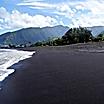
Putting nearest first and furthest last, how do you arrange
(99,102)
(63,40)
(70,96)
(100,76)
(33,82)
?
1. (99,102)
2. (70,96)
3. (33,82)
4. (100,76)
5. (63,40)

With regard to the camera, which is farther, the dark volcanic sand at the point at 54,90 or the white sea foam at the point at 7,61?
the white sea foam at the point at 7,61

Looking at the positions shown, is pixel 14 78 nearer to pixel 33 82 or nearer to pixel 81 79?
pixel 33 82

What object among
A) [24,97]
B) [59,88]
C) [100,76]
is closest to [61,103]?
[24,97]

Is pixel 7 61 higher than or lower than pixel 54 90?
lower

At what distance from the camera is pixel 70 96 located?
654 inches

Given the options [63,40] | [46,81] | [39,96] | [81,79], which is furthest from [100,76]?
[63,40]

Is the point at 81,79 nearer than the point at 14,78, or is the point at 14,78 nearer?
the point at 81,79

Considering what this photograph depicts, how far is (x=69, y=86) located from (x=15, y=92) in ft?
10.8

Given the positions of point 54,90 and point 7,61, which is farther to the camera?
point 7,61

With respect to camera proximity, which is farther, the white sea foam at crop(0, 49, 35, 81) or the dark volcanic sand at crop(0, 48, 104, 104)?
the white sea foam at crop(0, 49, 35, 81)

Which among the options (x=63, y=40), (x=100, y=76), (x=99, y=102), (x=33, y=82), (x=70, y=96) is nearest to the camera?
(x=99, y=102)

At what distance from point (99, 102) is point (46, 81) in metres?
7.48

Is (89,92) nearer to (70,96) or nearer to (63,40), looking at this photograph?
(70,96)

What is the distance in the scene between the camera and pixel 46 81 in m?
22.0
